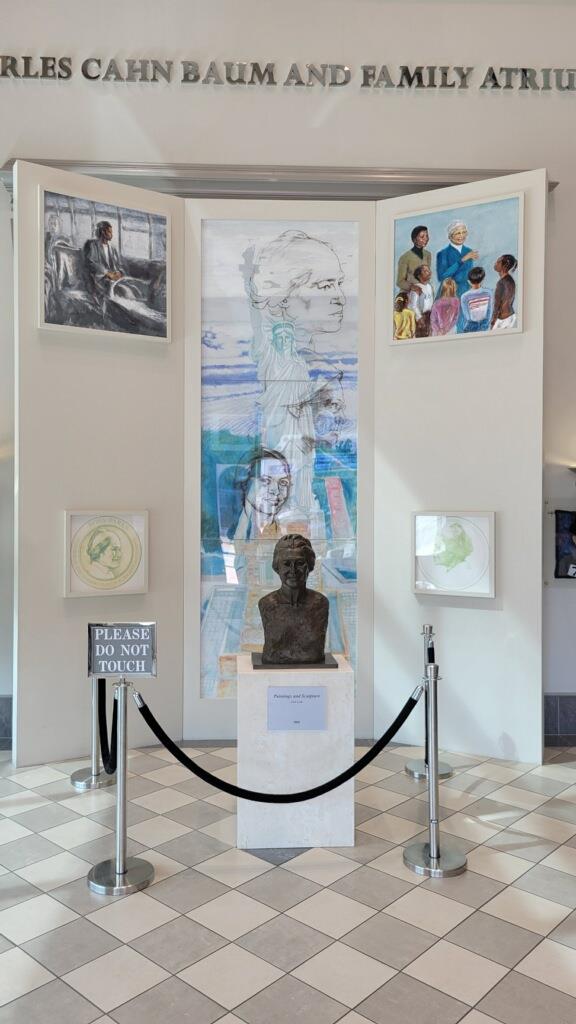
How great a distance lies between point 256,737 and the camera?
4957mm

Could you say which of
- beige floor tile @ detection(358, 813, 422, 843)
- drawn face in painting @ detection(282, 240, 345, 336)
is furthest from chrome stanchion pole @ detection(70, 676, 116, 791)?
drawn face in painting @ detection(282, 240, 345, 336)

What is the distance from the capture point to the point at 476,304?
22.1ft

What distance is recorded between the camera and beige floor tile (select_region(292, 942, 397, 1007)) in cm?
349

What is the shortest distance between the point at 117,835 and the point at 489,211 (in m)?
5.55

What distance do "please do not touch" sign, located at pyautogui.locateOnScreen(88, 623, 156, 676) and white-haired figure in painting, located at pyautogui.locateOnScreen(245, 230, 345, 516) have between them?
2.84 meters

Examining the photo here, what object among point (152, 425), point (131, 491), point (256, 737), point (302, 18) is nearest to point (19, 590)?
point (131, 491)

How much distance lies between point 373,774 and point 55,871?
2600 mm

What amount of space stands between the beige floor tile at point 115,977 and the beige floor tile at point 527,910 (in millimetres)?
1765

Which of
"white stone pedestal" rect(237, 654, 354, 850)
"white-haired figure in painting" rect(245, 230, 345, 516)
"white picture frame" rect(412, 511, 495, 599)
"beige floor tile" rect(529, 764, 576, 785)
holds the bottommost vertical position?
"beige floor tile" rect(529, 764, 576, 785)

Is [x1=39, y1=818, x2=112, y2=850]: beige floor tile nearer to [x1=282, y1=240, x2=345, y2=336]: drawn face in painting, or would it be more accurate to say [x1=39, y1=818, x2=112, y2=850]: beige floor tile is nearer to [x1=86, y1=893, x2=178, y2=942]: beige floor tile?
[x1=86, y1=893, x2=178, y2=942]: beige floor tile

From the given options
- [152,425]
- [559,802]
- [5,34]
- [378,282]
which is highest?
[5,34]

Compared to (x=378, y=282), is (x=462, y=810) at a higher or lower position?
lower

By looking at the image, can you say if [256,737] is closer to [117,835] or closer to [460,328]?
[117,835]

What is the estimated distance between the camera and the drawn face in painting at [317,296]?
7.12 m
